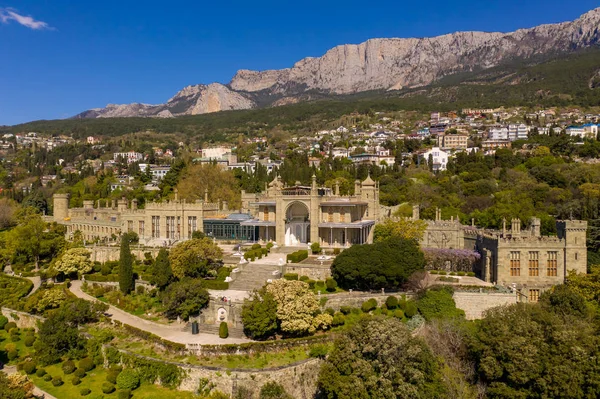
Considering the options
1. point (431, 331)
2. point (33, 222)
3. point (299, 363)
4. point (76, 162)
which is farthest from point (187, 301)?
point (76, 162)

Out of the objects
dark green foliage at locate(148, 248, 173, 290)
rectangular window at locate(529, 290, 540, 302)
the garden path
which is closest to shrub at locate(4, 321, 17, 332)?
the garden path

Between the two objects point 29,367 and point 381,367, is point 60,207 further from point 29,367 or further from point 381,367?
point 381,367

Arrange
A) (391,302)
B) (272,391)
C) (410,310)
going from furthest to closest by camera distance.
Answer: (391,302), (410,310), (272,391)

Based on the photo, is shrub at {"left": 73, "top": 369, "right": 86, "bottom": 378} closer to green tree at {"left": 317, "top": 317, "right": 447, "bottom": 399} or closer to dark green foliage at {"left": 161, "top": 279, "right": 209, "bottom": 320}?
dark green foliage at {"left": 161, "top": 279, "right": 209, "bottom": 320}

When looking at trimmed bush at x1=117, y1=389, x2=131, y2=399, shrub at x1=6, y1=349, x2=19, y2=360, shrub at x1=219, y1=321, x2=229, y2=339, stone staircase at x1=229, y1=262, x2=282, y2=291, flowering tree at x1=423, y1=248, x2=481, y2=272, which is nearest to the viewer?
trimmed bush at x1=117, y1=389, x2=131, y2=399

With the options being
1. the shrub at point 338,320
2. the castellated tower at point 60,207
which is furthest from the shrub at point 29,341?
the castellated tower at point 60,207

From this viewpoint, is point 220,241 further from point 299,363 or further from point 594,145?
point 594,145

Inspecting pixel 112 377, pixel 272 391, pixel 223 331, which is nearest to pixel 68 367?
pixel 112 377
